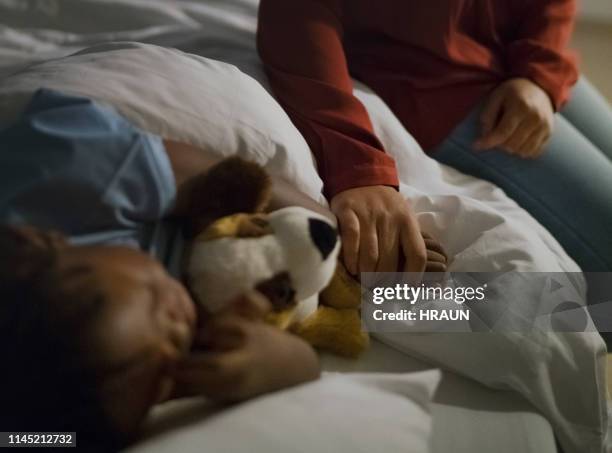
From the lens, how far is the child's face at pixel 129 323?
1.15 ft

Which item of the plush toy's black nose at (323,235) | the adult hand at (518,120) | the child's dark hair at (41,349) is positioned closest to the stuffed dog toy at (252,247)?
the plush toy's black nose at (323,235)

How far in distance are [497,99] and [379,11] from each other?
0.20 metres

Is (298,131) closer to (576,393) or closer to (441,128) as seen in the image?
(441,128)

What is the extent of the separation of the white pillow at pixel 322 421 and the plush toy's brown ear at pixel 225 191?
0.48ft

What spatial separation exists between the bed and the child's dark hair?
72 millimetres

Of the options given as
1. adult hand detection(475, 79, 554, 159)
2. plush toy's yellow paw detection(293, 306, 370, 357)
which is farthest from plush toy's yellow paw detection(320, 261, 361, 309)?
adult hand detection(475, 79, 554, 159)

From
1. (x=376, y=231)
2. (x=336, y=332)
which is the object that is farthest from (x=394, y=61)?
(x=336, y=332)

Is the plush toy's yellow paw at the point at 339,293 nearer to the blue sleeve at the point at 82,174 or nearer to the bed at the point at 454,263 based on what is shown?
the bed at the point at 454,263

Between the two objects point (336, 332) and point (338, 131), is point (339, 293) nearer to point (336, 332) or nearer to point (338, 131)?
point (336, 332)

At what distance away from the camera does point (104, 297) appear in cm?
35

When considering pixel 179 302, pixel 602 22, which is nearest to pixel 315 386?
pixel 179 302

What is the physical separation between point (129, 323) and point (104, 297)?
2 cm

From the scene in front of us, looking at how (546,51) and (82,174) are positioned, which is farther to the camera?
(546,51)

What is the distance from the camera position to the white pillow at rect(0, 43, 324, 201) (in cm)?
56
